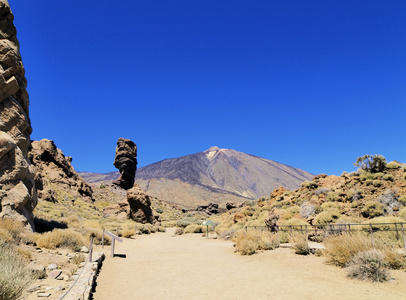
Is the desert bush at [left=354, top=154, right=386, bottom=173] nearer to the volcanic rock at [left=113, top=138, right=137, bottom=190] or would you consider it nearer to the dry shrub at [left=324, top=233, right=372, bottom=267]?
the dry shrub at [left=324, top=233, right=372, bottom=267]

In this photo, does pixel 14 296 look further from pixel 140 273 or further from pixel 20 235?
pixel 20 235

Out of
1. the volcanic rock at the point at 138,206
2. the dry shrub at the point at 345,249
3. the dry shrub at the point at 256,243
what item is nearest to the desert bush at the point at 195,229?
the volcanic rock at the point at 138,206

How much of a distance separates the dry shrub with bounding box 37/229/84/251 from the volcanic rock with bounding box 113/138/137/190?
42750mm

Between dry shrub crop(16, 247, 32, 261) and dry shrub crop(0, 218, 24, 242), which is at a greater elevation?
dry shrub crop(0, 218, 24, 242)

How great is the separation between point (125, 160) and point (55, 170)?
1736cm

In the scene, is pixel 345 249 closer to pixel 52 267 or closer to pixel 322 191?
pixel 52 267

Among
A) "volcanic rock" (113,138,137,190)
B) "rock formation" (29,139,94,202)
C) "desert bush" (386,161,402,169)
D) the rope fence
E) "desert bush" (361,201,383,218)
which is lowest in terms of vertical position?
the rope fence

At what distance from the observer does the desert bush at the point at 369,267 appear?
6990 millimetres

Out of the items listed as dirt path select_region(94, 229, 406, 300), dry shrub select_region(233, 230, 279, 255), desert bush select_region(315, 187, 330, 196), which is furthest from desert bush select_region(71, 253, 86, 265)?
desert bush select_region(315, 187, 330, 196)

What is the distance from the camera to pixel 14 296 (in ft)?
14.3

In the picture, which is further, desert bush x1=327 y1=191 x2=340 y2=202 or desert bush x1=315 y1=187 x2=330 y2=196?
desert bush x1=315 y1=187 x2=330 y2=196

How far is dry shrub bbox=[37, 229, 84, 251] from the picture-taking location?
10166 millimetres

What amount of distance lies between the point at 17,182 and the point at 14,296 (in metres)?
9.18

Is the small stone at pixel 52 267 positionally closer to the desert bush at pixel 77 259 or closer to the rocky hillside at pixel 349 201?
the desert bush at pixel 77 259
